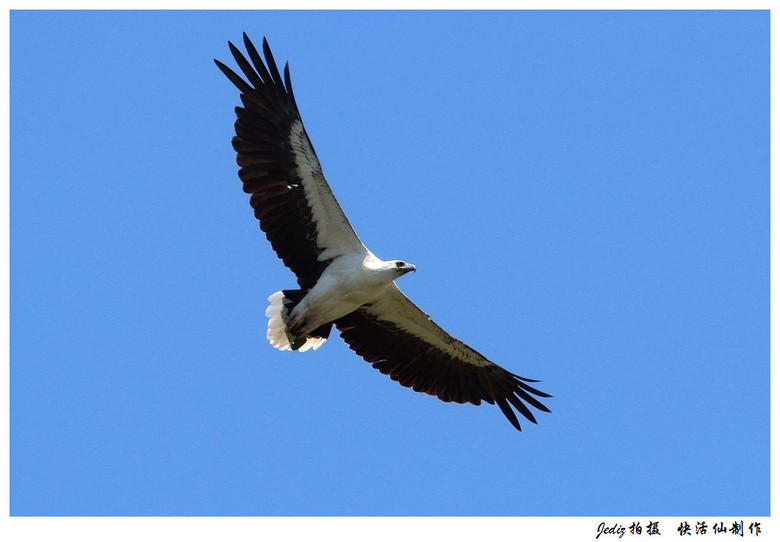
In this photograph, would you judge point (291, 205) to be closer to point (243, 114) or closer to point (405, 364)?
point (243, 114)

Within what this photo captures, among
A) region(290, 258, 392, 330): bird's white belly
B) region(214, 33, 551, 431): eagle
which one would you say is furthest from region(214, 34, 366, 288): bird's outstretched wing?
region(290, 258, 392, 330): bird's white belly

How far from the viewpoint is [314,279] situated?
1420 centimetres

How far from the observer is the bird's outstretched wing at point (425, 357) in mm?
14945

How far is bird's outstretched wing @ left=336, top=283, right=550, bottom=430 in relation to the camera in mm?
14945

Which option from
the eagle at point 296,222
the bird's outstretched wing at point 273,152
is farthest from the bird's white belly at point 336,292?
the bird's outstretched wing at point 273,152

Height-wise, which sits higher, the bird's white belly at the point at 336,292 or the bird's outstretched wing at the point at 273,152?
the bird's outstretched wing at the point at 273,152

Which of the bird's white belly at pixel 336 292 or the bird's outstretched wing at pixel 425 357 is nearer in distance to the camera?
the bird's white belly at pixel 336 292

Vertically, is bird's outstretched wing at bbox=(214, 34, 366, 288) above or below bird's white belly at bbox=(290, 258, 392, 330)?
above

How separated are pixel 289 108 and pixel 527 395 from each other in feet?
16.2

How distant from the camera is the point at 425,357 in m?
15.4

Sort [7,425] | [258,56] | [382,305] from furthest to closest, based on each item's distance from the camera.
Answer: [382,305], [258,56], [7,425]

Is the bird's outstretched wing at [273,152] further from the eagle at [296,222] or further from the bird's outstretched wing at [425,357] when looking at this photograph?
the bird's outstretched wing at [425,357]

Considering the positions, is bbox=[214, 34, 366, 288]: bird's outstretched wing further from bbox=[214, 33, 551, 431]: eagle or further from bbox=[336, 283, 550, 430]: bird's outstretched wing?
bbox=[336, 283, 550, 430]: bird's outstretched wing
